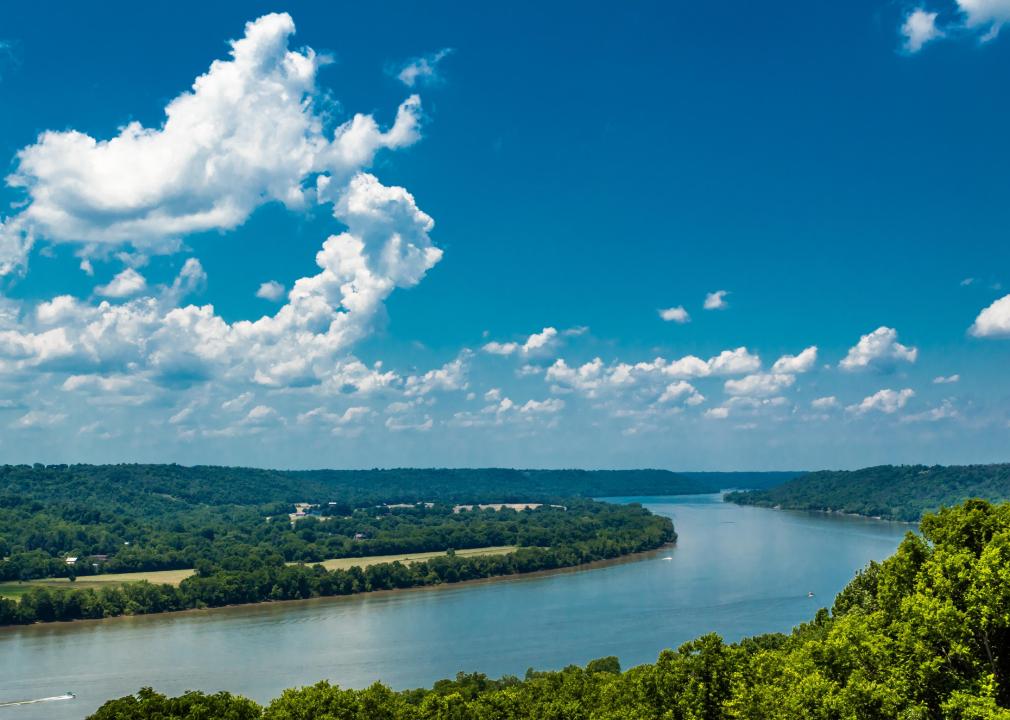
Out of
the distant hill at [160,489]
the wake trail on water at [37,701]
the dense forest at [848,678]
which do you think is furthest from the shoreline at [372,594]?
the distant hill at [160,489]

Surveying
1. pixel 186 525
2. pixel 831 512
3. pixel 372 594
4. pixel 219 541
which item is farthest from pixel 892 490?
pixel 186 525

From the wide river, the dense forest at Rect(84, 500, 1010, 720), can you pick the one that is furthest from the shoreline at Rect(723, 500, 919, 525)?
the dense forest at Rect(84, 500, 1010, 720)

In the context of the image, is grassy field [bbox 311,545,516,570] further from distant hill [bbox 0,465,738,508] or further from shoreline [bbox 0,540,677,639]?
distant hill [bbox 0,465,738,508]

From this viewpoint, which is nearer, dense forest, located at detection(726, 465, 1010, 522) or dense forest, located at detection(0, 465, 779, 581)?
dense forest, located at detection(0, 465, 779, 581)

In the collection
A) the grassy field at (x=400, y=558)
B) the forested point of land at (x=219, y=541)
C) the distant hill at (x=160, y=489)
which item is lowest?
the grassy field at (x=400, y=558)

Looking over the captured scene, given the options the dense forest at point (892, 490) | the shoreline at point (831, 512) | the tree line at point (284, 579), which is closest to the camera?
the tree line at point (284, 579)

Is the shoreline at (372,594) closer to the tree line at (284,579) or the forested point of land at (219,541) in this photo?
the tree line at (284,579)
